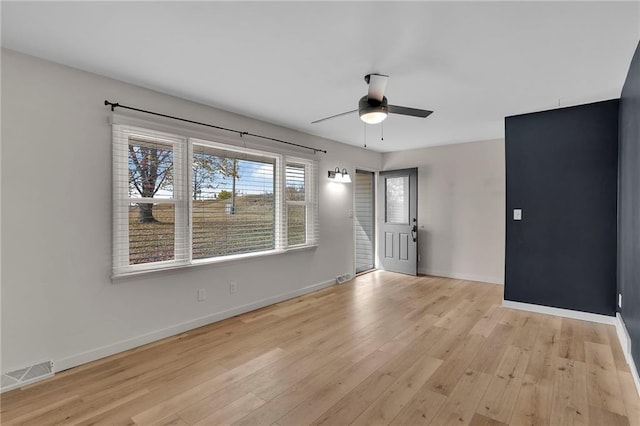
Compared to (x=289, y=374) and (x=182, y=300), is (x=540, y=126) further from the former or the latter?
(x=182, y=300)

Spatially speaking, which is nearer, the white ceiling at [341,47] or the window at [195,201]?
the white ceiling at [341,47]

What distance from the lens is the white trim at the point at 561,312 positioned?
3402 mm

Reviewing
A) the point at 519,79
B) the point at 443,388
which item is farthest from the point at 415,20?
the point at 443,388

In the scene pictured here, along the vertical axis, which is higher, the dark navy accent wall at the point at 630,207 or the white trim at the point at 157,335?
the dark navy accent wall at the point at 630,207

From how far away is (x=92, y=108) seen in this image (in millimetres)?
2658

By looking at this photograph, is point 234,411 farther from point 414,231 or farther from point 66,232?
point 414,231

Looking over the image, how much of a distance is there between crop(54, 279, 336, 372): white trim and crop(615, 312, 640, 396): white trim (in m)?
3.45

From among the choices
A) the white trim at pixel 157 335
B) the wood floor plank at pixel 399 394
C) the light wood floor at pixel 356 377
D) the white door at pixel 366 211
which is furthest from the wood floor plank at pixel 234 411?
the white door at pixel 366 211

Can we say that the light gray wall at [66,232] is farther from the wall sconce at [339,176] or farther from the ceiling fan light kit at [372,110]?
the wall sconce at [339,176]

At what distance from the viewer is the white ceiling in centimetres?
184

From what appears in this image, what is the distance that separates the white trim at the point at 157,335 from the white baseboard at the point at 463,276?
278 cm

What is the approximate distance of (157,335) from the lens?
3.04 meters

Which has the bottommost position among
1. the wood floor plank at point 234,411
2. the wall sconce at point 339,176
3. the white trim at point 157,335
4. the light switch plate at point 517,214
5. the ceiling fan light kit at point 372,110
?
the wood floor plank at point 234,411

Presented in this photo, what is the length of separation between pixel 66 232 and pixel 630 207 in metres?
4.63
